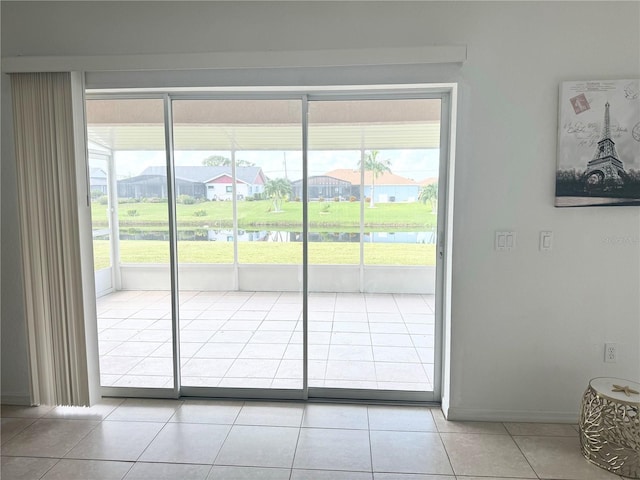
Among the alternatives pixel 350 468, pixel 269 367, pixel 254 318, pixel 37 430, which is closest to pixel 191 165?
pixel 254 318

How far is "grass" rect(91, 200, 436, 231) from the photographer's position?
2818 mm

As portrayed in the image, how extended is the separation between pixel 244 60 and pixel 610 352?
2892mm

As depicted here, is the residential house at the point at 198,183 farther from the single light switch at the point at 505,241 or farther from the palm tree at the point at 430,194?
the single light switch at the point at 505,241

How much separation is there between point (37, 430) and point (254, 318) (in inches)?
58.7

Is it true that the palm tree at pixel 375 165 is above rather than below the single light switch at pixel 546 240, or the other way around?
above

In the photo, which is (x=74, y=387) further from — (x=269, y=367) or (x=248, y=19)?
(x=248, y=19)

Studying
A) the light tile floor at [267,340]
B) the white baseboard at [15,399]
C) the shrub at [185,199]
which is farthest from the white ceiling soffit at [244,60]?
the white baseboard at [15,399]

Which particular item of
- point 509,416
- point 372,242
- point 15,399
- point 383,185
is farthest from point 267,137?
point 15,399

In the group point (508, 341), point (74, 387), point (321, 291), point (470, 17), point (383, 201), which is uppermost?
point (470, 17)

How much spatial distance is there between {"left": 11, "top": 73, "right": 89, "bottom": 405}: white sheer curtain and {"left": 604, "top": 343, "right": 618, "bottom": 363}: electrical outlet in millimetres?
3367

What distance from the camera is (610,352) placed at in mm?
2516

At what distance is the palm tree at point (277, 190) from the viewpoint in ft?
9.23

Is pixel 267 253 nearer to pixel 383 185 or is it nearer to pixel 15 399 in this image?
pixel 383 185

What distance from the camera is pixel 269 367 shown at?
299 cm
